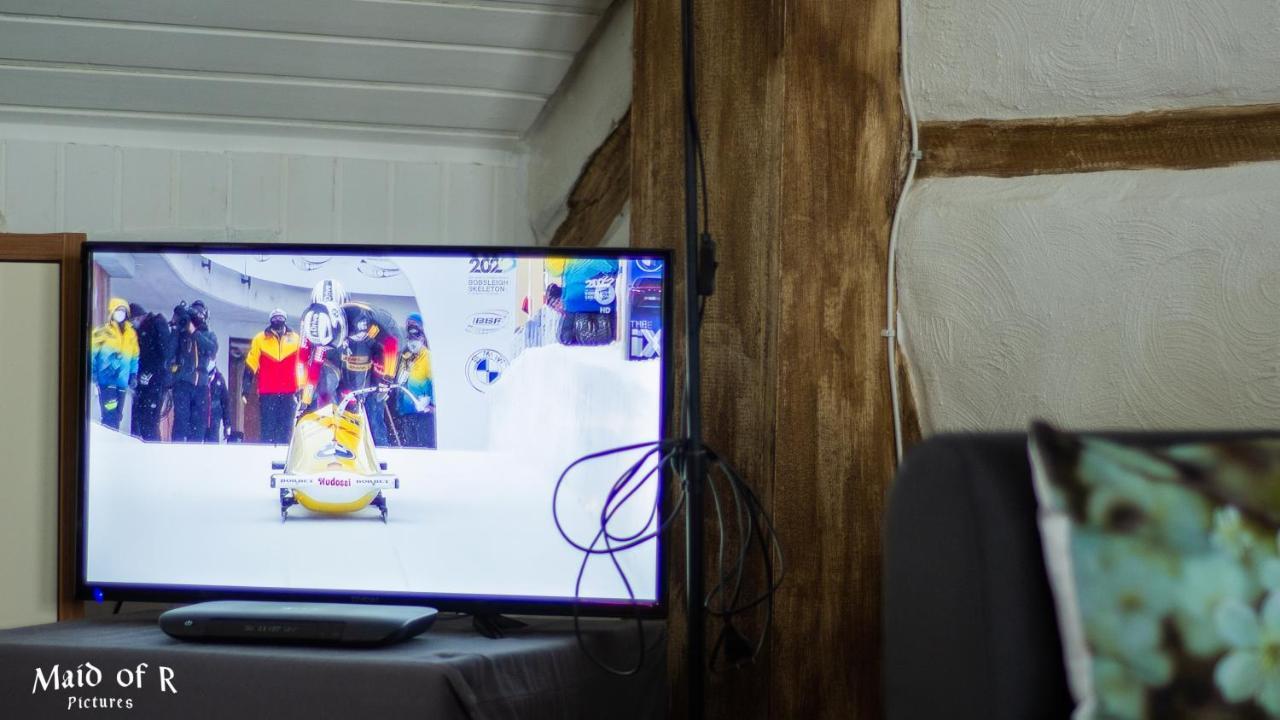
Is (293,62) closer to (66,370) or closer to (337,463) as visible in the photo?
(66,370)

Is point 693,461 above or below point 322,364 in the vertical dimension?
below

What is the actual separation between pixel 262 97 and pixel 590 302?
1009 mm

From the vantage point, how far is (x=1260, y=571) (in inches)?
34.7

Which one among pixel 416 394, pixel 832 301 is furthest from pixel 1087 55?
pixel 416 394

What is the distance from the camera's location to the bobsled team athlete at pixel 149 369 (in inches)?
55.8

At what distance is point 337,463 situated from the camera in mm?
1391

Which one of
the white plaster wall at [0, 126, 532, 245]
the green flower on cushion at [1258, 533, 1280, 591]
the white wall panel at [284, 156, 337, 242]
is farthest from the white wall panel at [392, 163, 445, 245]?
the green flower on cushion at [1258, 533, 1280, 591]

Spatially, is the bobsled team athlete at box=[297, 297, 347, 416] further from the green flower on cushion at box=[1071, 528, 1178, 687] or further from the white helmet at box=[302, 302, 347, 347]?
the green flower on cushion at box=[1071, 528, 1178, 687]

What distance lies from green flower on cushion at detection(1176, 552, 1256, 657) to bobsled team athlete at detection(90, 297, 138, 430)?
1296mm

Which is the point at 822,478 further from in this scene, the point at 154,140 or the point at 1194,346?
the point at 154,140

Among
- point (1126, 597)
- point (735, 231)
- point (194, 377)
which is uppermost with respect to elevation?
point (735, 231)

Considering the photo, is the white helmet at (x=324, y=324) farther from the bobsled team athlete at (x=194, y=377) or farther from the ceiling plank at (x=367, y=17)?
the ceiling plank at (x=367, y=17)

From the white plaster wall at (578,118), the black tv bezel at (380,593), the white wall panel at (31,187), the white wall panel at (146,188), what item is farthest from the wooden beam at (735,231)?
the white wall panel at (31,187)

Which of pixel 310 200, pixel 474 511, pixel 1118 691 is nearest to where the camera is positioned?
pixel 1118 691
